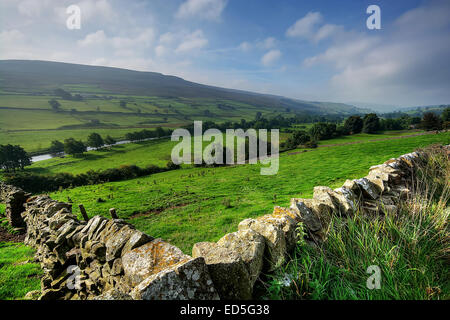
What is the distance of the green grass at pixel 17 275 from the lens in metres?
5.00

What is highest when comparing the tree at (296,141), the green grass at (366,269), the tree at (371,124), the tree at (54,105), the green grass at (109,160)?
the tree at (54,105)

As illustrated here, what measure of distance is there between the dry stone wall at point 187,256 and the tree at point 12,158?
6908 cm

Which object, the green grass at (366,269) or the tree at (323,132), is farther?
the tree at (323,132)

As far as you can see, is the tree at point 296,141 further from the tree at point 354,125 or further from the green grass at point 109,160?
the green grass at point 109,160

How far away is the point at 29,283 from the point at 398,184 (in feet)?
40.8

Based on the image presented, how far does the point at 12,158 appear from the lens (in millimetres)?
49781

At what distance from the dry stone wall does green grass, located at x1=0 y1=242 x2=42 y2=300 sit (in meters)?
0.66

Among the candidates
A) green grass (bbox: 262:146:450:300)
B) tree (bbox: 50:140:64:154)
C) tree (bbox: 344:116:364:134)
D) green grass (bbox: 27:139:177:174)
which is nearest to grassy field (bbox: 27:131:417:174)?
green grass (bbox: 27:139:177:174)

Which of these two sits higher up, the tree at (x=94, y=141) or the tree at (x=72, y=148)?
the tree at (x=94, y=141)

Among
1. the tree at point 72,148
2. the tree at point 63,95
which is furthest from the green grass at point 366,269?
the tree at point 63,95

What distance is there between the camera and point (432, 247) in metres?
3.05

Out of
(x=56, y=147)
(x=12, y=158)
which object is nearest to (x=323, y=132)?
(x=12, y=158)

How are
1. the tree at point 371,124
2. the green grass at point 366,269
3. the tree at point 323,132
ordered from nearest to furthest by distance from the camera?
the green grass at point 366,269, the tree at point 323,132, the tree at point 371,124
